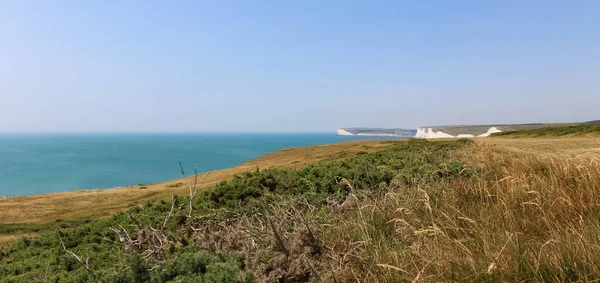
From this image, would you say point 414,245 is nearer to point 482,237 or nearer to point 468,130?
point 482,237

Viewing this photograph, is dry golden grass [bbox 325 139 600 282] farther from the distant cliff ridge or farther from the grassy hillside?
the distant cliff ridge

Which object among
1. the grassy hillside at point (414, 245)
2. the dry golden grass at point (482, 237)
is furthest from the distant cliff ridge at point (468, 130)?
the grassy hillside at point (414, 245)

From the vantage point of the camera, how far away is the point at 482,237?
132 inches

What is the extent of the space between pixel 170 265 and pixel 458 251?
308cm

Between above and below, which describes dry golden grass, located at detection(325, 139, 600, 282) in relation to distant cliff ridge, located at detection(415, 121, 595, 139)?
above

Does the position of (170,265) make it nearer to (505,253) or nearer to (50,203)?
(505,253)

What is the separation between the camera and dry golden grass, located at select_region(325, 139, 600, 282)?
270 centimetres

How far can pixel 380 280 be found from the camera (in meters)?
3.13

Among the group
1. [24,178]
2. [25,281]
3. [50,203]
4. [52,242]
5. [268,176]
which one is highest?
[268,176]

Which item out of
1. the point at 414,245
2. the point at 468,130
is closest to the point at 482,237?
the point at 414,245

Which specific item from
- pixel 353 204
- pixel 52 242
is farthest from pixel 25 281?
pixel 353 204

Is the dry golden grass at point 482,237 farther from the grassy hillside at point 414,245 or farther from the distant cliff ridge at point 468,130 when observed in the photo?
the distant cliff ridge at point 468,130

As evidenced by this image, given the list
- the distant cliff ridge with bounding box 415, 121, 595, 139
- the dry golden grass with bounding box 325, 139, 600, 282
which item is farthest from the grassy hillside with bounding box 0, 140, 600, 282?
the distant cliff ridge with bounding box 415, 121, 595, 139

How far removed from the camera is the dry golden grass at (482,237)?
8.87 feet
